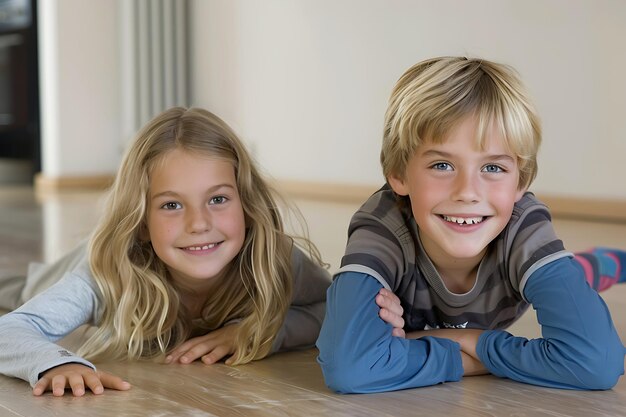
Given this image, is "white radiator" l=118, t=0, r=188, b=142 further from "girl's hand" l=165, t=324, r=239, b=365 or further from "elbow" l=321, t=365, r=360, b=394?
"elbow" l=321, t=365, r=360, b=394

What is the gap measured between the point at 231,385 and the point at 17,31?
180 inches

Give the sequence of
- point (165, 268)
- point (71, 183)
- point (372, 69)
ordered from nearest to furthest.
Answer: point (165, 268) < point (372, 69) < point (71, 183)

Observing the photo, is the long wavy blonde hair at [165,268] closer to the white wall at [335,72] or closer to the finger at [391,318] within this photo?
the finger at [391,318]

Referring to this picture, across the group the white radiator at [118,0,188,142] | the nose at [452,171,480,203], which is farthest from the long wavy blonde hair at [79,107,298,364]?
the white radiator at [118,0,188,142]

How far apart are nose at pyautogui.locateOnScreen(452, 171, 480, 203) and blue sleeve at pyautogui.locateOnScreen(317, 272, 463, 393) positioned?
157mm

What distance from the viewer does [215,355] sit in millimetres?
1440

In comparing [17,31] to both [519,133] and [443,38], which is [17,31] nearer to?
[443,38]

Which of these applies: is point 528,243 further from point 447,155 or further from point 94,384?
point 94,384

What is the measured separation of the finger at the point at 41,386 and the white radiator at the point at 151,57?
151 inches

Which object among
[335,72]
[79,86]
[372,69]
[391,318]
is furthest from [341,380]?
[79,86]

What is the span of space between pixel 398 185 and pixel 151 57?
13.1ft

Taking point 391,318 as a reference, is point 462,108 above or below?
above

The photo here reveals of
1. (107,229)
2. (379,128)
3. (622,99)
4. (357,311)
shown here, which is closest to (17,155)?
(379,128)

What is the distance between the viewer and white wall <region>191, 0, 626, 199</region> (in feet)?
10.6
